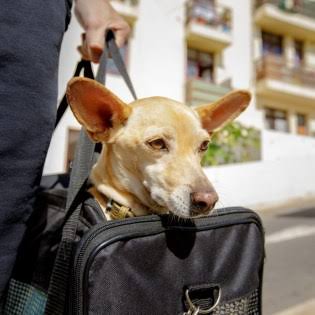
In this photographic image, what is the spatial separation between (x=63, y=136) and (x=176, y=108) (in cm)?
666

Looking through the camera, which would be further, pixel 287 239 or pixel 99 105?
pixel 287 239

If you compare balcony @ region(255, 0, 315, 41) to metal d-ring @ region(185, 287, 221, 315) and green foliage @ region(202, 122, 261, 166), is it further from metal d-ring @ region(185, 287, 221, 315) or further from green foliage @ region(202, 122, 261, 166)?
metal d-ring @ region(185, 287, 221, 315)

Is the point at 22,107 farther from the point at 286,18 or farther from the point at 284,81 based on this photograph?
the point at 286,18

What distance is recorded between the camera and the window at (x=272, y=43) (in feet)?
42.3

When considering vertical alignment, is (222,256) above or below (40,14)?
below

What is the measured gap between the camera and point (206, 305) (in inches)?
39.5

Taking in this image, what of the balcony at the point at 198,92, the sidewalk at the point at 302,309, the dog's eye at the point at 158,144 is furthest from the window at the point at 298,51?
the dog's eye at the point at 158,144

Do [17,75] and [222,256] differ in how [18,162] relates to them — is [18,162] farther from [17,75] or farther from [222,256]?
[222,256]

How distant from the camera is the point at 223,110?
147 cm

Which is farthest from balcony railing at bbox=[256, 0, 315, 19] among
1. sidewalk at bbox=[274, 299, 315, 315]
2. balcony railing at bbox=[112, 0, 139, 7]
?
sidewalk at bbox=[274, 299, 315, 315]

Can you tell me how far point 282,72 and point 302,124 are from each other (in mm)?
2149

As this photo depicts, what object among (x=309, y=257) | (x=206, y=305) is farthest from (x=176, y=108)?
(x=309, y=257)

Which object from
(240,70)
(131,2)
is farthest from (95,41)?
(240,70)

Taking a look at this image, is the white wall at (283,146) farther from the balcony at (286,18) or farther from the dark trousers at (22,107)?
the dark trousers at (22,107)
